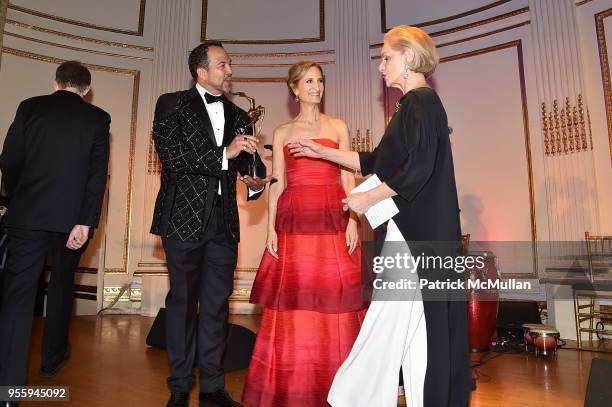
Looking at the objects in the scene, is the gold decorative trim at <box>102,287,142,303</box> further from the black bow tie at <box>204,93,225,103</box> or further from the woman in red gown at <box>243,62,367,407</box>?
the black bow tie at <box>204,93,225,103</box>

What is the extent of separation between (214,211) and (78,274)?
4924mm

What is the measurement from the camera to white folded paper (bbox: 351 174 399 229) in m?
1.66

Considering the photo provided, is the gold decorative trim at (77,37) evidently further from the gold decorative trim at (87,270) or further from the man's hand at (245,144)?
the man's hand at (245,144)

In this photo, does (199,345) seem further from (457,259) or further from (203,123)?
(457,259)

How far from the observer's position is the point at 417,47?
1.74 meters

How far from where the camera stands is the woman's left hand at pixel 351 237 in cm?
254

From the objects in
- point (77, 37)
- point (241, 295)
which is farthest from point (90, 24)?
point (241, 295)

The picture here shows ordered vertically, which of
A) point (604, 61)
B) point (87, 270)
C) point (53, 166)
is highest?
point (604, 61)

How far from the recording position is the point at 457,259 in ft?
5.24

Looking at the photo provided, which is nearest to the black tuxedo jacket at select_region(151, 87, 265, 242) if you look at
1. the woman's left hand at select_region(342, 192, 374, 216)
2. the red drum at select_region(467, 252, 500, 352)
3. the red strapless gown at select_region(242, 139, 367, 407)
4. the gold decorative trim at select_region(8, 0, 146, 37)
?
the red strapless gown at select_region(242, 139, 367, 407)

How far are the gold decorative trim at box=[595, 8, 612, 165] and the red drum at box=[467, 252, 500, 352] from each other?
213 centimetres

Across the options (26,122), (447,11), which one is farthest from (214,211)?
(447,11)

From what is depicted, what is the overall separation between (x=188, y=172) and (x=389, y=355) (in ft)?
4.25

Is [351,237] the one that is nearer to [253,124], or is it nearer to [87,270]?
[253,124]
